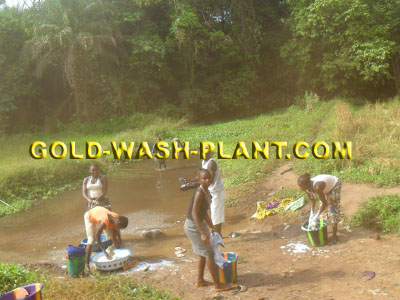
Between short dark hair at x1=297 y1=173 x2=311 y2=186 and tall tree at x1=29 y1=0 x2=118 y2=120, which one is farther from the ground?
Answer: tall tree at x1=29 y1=0 x2=118 y2=120

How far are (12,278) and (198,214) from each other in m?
2.40

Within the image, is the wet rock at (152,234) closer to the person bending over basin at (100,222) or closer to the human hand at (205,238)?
the person bending over basin at (100,222)

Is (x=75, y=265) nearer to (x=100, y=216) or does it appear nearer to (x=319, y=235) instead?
(x=100, y=216)

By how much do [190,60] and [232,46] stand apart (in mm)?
2855

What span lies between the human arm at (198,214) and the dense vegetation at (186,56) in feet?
55.0

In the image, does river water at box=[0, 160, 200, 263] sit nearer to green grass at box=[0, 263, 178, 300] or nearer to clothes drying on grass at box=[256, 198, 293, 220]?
clothes drying on grass at box=[256, 198, 293, 220]

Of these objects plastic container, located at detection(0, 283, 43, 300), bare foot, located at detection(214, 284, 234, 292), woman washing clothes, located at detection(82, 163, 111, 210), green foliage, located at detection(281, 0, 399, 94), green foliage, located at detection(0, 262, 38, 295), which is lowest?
bare foot, located at detection(214, 284, 234, 292)

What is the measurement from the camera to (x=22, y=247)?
7.87 m

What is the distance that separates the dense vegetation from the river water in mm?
11632

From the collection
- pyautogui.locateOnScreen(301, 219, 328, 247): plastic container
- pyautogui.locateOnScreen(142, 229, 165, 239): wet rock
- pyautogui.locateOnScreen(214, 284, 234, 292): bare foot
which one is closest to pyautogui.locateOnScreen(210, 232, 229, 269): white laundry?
pyautogui.locateOnScreen(214, 284, 234, 292): bare foot

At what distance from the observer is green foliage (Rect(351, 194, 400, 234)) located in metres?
6.21

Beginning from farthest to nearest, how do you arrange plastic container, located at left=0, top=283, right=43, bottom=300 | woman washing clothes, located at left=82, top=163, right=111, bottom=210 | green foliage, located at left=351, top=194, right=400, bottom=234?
woman washing clothes, located at left=82, top=163, right=111, bottom=210, green foliage, located at left=351, top=194, right=400, bottom=234, plastic container, located at left=0, top=283, right=43, bottom=300

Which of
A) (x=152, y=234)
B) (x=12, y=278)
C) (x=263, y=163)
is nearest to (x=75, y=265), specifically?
(x=12, y=278)

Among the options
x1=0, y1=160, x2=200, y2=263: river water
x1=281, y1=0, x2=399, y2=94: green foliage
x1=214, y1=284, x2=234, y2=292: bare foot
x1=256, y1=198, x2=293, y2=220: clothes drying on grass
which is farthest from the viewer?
x1=281, y1=0, x2=399, y2=94: green foliage
